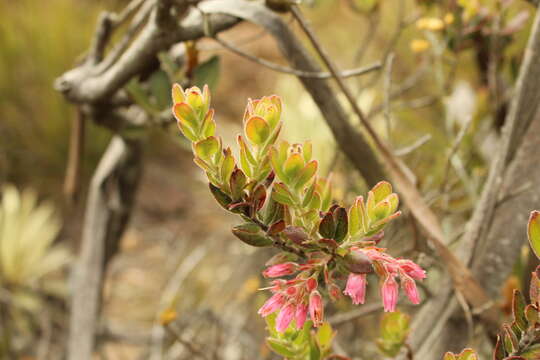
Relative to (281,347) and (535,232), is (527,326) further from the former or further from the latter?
(281,347)

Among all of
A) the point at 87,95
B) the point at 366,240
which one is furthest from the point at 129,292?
the point at 366,240

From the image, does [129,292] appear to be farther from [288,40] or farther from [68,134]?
[288,40]

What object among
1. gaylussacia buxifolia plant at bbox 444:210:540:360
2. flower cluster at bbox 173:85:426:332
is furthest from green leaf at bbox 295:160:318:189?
gaylussacia buxifolia plant at bbox 444:210:540:360

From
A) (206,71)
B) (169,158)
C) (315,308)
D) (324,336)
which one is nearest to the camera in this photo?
(315,308)

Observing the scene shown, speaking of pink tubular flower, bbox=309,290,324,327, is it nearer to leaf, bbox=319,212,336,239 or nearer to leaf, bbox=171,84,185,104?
leaf, bbox=319,212,336,239

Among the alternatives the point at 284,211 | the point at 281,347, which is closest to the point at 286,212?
the point at 284,211

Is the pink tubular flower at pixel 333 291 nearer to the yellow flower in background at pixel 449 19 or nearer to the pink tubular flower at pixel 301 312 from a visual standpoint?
the pink tubular flower at pixel 301 312
